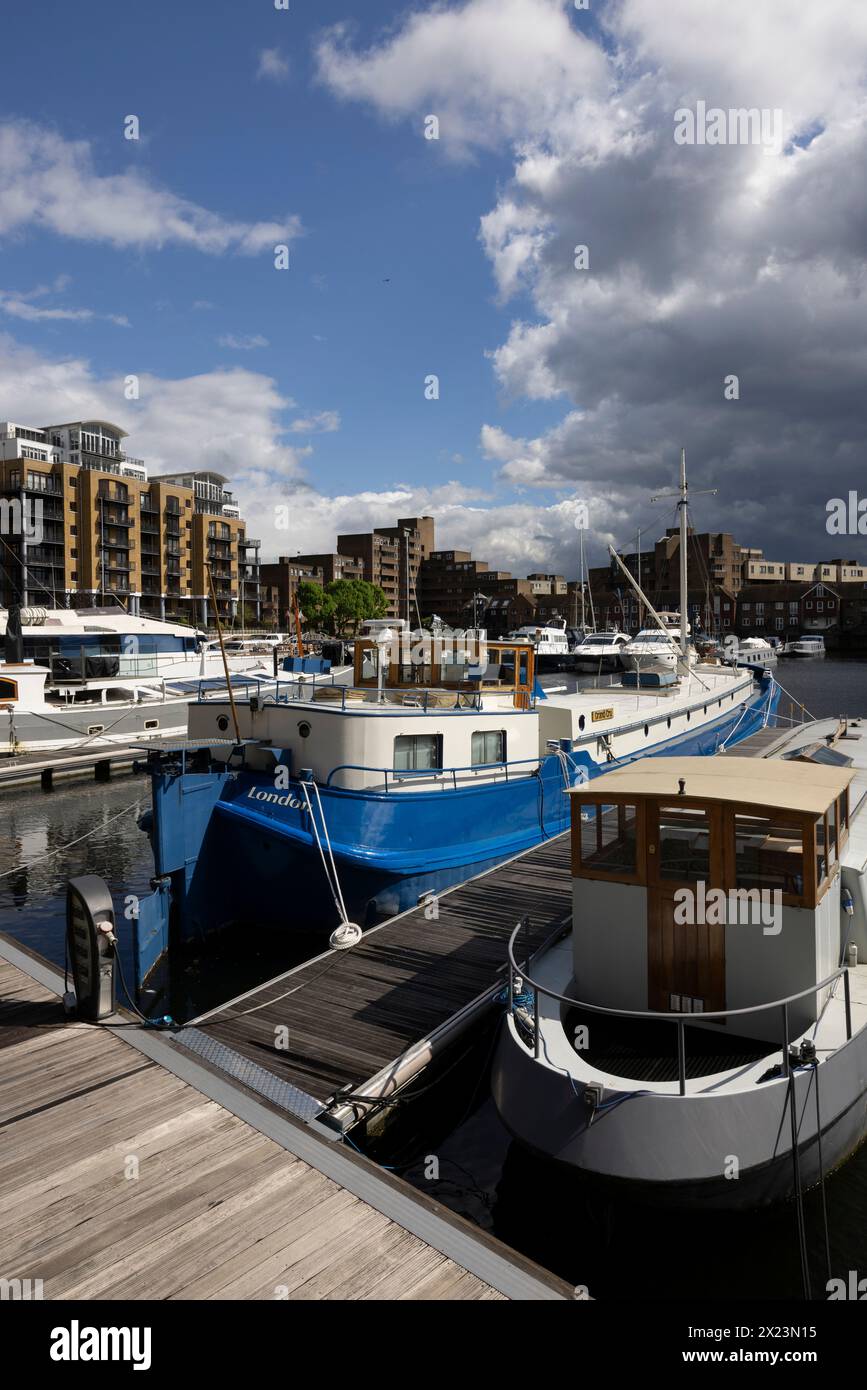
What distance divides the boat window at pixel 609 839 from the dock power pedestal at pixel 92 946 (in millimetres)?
5635

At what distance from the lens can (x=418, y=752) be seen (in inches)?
686

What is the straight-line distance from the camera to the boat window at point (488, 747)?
60.3 ft

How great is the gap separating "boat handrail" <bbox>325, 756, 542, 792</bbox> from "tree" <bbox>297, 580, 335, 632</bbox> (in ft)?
335

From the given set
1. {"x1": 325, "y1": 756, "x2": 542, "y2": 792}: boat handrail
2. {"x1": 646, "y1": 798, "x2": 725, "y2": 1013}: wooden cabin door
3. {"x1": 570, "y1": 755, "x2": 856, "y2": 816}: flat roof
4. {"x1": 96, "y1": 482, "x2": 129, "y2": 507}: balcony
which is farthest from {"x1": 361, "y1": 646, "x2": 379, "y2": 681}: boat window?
{"x1": 96, "y1": 482, "x2": 129, "y2": 507}: balcony

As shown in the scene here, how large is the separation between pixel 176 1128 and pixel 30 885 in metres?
16.3

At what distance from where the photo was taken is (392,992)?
39.2 feet

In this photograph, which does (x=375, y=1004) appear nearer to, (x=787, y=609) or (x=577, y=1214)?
(x=577, y=1214)

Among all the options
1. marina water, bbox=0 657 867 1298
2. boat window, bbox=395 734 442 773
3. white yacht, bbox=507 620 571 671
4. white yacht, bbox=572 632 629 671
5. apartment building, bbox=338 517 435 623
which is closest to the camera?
marina water, bbox=0 657 867 1298

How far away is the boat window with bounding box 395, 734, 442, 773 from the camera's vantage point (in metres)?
17.2

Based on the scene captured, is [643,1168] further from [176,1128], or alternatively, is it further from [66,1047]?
[66,1047]

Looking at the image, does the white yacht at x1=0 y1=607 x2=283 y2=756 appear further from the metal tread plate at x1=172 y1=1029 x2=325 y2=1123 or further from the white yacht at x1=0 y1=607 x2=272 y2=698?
the metal tread plate at x1=172 y1=1029 x2=325 y2=1123

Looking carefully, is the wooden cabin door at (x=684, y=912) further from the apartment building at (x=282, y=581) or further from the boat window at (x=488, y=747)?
the apartment building at (x=282, y=581)

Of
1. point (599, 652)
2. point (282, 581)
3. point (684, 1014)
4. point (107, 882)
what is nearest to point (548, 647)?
point (599, 652)

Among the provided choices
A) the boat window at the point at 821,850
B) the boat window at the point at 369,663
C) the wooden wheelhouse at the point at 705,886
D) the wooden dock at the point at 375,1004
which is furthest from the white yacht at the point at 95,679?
the boat window at the point at 821,850
